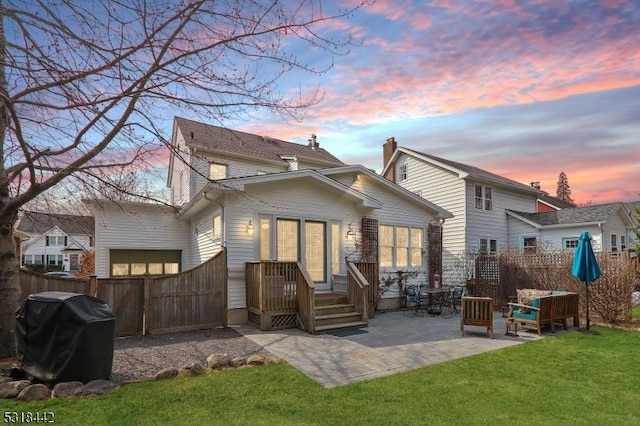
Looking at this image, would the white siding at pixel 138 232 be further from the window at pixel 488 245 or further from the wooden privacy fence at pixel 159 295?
the window at pixel 488 245

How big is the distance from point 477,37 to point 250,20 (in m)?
5.91

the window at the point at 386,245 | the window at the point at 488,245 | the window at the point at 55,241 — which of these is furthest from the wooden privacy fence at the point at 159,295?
the window at the point at 55,241

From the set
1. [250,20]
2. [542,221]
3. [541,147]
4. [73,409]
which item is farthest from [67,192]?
[542,221]

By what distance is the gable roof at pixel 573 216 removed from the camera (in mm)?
19500

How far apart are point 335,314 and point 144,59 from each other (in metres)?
7.39

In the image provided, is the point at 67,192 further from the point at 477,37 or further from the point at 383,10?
the point at 477,37

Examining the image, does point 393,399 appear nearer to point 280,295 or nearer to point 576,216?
point 280,295

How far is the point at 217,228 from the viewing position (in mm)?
11273

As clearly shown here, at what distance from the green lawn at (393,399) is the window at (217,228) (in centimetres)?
534

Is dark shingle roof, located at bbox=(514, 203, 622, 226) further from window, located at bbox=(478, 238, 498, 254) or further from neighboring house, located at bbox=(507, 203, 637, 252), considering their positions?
window, located at bbox=(478, 238, 498, 254)

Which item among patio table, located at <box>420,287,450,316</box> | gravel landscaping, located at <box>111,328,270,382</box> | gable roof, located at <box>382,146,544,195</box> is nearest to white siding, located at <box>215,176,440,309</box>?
gravel landscaping, located at <box>111,328,270,382</box>

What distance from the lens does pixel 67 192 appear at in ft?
19.6

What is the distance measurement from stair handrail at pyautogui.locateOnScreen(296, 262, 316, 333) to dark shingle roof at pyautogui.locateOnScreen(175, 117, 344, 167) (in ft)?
23.2

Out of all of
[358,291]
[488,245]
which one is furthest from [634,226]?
[358,291]
